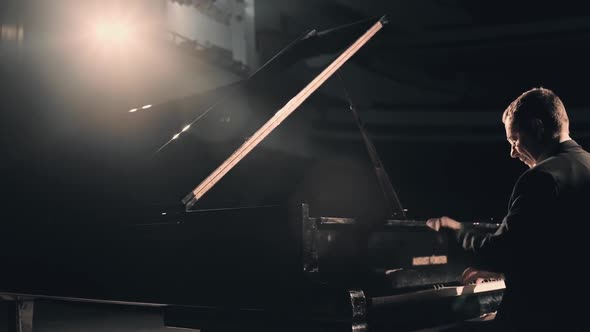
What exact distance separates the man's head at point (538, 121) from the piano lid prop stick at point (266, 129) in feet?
2.88

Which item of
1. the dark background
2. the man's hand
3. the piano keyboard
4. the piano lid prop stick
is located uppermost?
the dark background

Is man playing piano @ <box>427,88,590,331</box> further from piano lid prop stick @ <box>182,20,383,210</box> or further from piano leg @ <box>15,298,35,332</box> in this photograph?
piano leg @ <box>15,298,35,332</box>

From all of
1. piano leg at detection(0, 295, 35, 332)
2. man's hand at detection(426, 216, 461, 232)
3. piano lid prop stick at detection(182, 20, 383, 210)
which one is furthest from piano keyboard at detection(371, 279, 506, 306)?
piano leg at detection(0, 295, 35, 332)

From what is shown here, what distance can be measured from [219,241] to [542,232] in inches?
42.8

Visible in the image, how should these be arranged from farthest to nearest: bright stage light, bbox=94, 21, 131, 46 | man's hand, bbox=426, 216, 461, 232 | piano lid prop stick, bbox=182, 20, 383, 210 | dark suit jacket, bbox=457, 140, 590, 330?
bright stage light, bbox=94, 21, 131, 46
piano lid prop stick, bbox=182, 20, 383, 210
man's hand, bbox=426, 216, 461, 232
dark suit jacket, bbox=457, 140, 590, 330

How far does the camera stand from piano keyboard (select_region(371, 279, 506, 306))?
1906 mm

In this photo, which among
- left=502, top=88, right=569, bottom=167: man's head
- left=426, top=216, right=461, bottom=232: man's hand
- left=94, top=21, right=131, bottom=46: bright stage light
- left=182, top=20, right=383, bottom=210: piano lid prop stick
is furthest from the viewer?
left=94, top=21, right=131, bottom=46: bright stage light

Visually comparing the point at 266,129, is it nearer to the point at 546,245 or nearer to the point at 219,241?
the point at 219,241

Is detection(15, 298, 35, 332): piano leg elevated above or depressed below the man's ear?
below

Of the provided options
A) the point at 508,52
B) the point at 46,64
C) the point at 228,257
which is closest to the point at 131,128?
the point at 228,257

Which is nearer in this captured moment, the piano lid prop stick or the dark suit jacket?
the dark suit jacket

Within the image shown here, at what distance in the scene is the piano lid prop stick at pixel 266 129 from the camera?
85.7 inches

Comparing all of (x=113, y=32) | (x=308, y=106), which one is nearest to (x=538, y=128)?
(x=113, y=32)

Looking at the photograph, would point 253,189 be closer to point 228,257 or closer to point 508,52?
point 228,257
